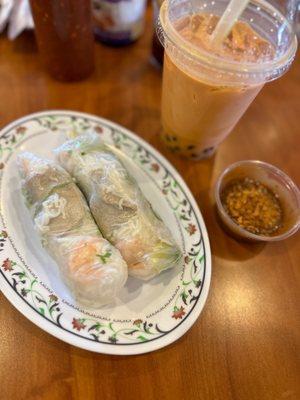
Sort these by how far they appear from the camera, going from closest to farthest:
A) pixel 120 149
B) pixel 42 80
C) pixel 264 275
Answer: pixel 264 275 < pixel 120 149 < pixel 42 80

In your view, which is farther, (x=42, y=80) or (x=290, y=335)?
(x=42, y=80)

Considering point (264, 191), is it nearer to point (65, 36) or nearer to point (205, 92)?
point (205, 92)

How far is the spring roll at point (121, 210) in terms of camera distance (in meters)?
0.79

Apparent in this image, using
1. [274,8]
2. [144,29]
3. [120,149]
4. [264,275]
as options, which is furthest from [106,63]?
[264,275]

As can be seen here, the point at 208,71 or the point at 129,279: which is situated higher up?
the point at 208,71

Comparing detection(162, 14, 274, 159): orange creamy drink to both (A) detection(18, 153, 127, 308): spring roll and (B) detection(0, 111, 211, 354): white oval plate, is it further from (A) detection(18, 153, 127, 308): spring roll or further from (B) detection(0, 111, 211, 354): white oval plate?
(A) detection(18, 153, 127, 308): spring roll

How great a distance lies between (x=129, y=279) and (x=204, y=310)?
0.63ft

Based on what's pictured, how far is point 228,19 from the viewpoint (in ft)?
2.58

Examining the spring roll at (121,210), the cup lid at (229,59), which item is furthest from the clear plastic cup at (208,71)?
the spring roll at (121,210)

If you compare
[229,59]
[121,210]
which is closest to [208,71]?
[229,59]

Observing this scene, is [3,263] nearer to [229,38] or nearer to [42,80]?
[42,80]

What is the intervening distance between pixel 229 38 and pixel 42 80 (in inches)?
24.0

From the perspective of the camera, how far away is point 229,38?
2.97 ft

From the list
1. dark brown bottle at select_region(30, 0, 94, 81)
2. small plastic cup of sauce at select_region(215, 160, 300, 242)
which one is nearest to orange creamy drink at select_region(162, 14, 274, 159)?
small plastic cup of sauce at select_region(215, 160, 300, 242)
